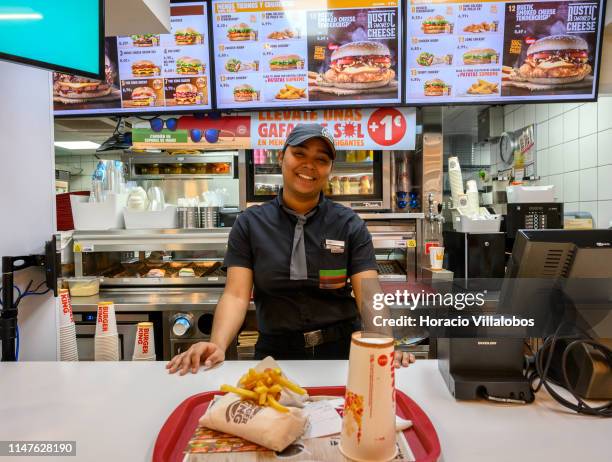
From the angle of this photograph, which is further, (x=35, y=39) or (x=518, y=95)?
(x=518, y=95)

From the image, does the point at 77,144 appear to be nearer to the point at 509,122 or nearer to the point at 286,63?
the point at 286,63

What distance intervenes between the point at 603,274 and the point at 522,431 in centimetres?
49

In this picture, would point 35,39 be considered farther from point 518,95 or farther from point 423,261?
point 518,95

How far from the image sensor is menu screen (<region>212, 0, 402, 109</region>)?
2.64 m

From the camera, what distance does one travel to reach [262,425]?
81 cm

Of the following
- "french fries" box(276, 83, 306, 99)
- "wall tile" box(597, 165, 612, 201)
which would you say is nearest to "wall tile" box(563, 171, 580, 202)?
"wall tile" box(597, 165, 612, 201)

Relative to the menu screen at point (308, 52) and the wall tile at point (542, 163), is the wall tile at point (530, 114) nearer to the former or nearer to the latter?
the wall tile at point (542, 163)

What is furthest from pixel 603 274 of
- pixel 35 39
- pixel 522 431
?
pixel 35 39

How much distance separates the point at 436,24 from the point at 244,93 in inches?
53.6

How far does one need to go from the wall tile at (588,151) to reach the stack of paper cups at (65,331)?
3800mm

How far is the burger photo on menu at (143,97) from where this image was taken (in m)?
2.80

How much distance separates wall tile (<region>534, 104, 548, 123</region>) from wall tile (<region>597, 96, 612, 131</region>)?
0.79 metres

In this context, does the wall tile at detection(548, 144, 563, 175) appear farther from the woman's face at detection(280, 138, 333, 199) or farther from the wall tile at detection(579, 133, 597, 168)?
the woman's face at detection(280, 138, 333, 199)

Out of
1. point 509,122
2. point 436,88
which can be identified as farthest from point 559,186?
point 436,88
